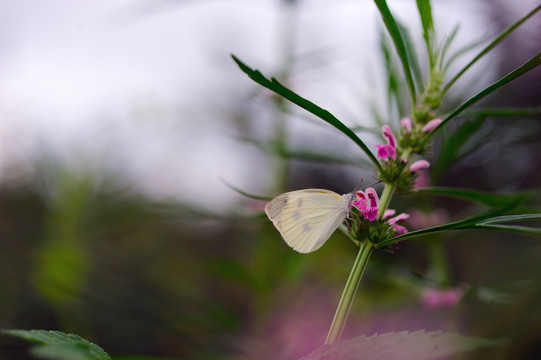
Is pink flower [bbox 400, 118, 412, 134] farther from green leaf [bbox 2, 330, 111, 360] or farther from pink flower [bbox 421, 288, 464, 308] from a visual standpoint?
pink flower [bbox 421, 288, 464, 308]

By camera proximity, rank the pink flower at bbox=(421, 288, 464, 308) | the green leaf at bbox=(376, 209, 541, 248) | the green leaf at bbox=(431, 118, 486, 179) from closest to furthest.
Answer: the green leaf at bbox=(376, 209, 541, 248)
the green leaf at bbox=(431, 118, 486, 179)
the pink flower at bbox=(421, 288, 464, 308)

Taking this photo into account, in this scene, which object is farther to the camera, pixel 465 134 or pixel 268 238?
pixel 268 238

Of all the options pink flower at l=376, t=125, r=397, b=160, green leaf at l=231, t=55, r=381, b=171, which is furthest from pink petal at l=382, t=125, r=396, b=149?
green leaf at l=231, t=55, r=381, b=171

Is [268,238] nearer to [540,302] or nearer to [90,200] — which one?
[540,302]

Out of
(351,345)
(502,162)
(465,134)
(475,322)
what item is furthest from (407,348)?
(502,162)

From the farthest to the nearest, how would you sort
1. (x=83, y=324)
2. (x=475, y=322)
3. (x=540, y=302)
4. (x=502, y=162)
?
(x=83, y=324), (x=502, y=162), (x=475, y=322), (x=540, y=302)
